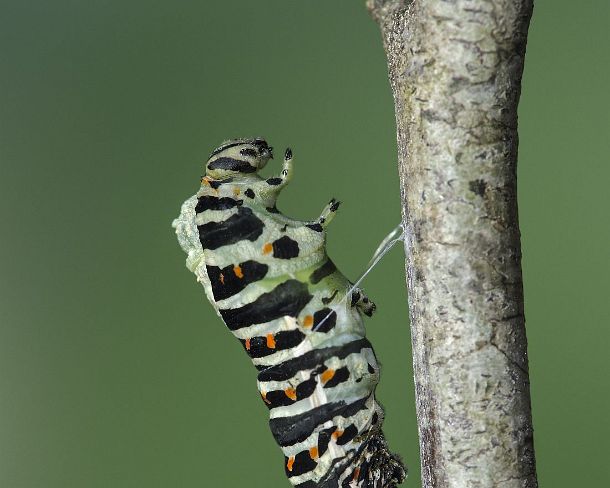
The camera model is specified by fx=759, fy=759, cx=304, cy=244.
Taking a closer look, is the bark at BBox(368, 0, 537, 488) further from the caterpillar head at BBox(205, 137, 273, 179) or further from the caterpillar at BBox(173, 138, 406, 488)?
the caterpillar head at BBox(205, 137, 273, 179)

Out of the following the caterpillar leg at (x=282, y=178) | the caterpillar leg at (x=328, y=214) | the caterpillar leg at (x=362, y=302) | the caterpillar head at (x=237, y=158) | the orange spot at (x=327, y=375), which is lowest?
the orange spot at (x=327, y=375)

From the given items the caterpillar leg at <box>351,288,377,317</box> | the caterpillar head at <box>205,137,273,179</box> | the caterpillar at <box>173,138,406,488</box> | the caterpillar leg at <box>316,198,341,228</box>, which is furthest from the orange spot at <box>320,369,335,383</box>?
the caterpillar head at <box>205,137,273,179</box>

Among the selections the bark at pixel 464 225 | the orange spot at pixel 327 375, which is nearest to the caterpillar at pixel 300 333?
the orange spot at pixel 327 375

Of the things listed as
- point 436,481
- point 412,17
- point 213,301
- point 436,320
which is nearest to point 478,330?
point 436,320

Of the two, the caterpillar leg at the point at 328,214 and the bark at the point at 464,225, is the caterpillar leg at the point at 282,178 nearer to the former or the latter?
the caterpillar leg at the point at 328,214

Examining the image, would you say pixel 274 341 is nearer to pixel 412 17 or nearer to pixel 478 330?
pixel 478 330

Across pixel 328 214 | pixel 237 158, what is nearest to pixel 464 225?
pixel 328 214
